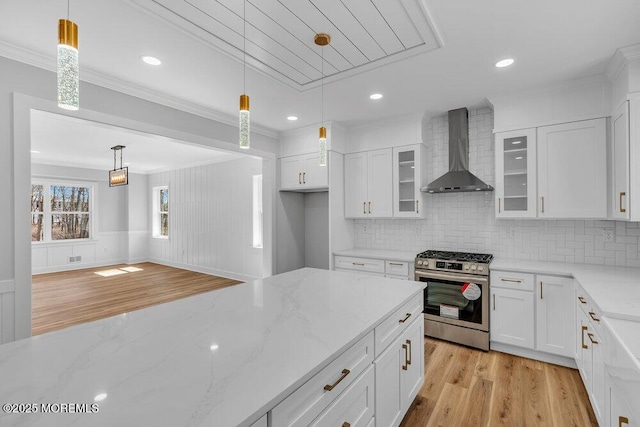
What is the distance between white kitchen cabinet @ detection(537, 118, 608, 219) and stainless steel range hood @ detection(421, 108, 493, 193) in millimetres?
665

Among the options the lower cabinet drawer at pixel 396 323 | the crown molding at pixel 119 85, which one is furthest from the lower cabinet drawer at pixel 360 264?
the crown molding at pixel 119 85

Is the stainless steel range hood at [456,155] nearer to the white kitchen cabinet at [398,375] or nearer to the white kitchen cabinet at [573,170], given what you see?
the white kitchen cabinet at [573,170]

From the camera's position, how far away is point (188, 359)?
3.58 ft

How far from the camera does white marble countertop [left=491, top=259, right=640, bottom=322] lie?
1790 mm

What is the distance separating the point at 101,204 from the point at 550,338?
10.1 metres

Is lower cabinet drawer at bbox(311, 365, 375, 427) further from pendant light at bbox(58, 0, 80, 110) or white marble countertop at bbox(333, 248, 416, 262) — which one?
white marble countertop at bbox(333, 248, 416, 262)

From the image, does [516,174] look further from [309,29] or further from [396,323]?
[309,29]

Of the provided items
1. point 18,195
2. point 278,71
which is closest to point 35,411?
point 18,195

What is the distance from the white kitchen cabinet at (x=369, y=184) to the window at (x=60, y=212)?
769 centimetres

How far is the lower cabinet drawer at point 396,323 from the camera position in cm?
164

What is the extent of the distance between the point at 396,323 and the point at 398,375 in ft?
1.08

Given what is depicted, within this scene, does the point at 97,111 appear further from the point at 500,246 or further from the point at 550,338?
the point at 550,338

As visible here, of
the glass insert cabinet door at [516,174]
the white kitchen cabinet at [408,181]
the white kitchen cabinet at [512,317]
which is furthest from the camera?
the white kitchen cabinet at [408,181]

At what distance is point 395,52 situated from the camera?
2.45 metres
